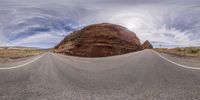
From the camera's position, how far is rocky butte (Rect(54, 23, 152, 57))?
51.8 m

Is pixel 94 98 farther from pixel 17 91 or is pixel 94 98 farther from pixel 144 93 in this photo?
pixel 17 91

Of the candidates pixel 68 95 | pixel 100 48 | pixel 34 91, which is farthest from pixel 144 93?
pixel 100 48

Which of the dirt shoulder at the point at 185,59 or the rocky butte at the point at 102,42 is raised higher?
the rocky butte at the point at 102,42

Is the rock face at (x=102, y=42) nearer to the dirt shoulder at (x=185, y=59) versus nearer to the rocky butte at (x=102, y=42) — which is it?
the rocky butte at (x=102, y=42)

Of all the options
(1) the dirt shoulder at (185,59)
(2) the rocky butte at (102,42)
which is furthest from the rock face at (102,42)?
(1) the dirt shoulder at (185,59)

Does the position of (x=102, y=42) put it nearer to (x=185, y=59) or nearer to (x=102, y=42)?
(x=102, y=42)

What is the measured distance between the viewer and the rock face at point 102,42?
170 feet

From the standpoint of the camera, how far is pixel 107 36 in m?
58.4

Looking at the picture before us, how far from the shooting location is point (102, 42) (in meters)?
55.9

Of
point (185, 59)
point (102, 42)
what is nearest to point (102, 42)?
point (102, 42)

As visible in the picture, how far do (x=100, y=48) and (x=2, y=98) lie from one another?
48.1 meters

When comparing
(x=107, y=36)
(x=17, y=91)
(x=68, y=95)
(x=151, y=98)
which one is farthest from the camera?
(x=107, y=36)

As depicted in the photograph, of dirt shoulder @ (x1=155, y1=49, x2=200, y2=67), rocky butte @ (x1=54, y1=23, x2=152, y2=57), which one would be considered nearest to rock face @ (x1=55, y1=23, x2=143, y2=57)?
rocky butte @ (x1=54, y1=23, x2=152, y2=57)

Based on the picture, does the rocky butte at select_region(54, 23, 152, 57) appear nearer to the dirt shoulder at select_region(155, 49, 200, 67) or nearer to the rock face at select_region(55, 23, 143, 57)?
the rock face at select_region(55, 23, 143, 57)
